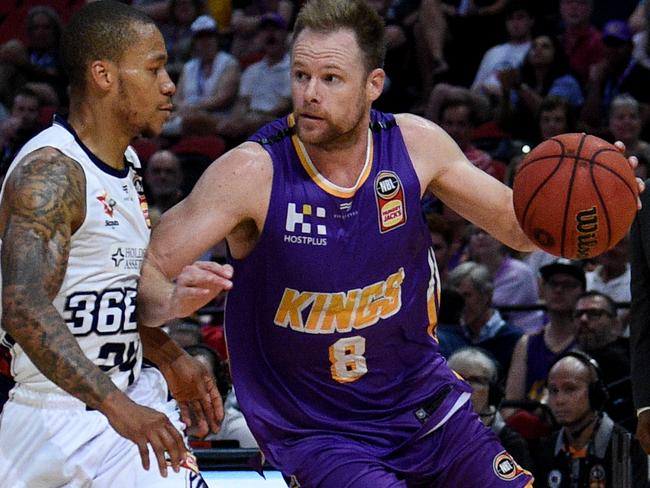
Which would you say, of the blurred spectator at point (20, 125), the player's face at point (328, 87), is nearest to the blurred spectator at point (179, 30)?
the blurred spectator at point (20, 125)

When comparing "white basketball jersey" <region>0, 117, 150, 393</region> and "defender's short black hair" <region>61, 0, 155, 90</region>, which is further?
"defender's short black hair" <region>61, 0, 155, 90</region>

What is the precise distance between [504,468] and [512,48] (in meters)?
7.61

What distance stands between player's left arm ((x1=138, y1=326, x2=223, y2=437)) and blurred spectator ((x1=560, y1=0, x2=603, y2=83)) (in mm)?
7479

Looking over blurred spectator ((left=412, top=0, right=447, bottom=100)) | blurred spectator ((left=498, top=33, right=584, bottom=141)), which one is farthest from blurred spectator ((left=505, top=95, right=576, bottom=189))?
blurred spectator ((left=412, top=0, right=447, bottom=100))

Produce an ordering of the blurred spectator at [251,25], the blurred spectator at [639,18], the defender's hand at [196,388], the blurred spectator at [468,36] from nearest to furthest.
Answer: the defender's hand at [196,388], the blurred spectator at [639,18], the blurred spectator at [468,36], the blurred spectator at [251,25]

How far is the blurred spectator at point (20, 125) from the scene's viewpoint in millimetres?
11641

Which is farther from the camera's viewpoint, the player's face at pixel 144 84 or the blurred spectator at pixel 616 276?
the blurred spectator at pixel 616 276

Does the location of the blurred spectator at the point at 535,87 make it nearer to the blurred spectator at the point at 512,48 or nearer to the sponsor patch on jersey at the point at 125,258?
the blurred spectator at the point at 512,48

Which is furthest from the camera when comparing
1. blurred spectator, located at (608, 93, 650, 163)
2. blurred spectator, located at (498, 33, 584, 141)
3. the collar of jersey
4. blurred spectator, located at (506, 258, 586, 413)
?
blurred spectator, located at (498, 33, 584, 141)

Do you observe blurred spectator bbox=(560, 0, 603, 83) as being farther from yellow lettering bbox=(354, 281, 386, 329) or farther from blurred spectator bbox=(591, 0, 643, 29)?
yellow lettering bbox=(354, 281, 386, 329)

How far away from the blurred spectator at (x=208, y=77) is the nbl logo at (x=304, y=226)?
8.09 meters

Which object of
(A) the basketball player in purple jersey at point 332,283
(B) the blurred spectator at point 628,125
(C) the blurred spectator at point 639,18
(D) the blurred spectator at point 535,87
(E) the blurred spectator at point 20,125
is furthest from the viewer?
(E) the blurred spectator at point 20,125

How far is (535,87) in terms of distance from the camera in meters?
11.1

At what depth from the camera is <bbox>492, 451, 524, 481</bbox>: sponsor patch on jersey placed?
4.33m
